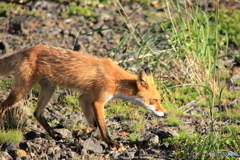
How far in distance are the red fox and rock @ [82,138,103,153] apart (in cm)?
60

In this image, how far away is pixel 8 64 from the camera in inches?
283

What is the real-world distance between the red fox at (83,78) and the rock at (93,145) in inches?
23.8

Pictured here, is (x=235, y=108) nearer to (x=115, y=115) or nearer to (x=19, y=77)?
(x=115, y=115)

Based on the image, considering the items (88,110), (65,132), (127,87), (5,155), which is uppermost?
(127,87)

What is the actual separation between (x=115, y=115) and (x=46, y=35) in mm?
5563

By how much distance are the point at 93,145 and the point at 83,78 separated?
141 centimetres

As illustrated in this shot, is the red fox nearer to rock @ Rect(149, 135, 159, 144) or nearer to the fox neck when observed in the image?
the fox neck

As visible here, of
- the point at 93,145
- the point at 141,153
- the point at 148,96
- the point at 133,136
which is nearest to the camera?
the point at 141,153

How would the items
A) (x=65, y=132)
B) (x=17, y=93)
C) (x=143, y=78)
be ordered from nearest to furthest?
(x=17, y=93) < (x=65, y=132) < (x=143, y=78)

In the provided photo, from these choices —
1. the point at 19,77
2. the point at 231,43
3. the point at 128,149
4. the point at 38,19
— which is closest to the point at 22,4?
the point at 38,19

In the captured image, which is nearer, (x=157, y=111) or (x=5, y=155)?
(x=5, y=155)

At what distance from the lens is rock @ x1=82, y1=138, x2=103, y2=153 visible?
6.34 meters

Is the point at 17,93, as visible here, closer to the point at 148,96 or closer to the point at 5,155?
the point at 5,155

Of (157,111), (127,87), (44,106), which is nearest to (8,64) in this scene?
(44,106)
